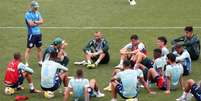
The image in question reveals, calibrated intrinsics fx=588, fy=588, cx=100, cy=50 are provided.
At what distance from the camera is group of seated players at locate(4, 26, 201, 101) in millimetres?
15320

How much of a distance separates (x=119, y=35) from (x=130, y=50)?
471 cm

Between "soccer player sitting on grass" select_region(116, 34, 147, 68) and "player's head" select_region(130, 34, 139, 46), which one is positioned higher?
"player's head" select_region(130, 34, 139, 46)

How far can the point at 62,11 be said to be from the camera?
2772 centimetres

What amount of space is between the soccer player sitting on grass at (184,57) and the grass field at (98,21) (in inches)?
12.2

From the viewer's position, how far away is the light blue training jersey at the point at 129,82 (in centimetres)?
1524

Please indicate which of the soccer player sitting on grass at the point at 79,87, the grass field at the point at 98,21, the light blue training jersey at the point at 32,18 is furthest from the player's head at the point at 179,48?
the light blue training jersey at the point at 32,18

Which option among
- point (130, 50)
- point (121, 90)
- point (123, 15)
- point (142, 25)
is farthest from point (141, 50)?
point (123, 15)

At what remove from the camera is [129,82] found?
1524 centimetres

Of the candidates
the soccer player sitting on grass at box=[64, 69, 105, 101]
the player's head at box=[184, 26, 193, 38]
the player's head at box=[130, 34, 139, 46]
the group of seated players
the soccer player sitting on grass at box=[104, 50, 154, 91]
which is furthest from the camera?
the player's head at box=[184, 26, 193, 38]

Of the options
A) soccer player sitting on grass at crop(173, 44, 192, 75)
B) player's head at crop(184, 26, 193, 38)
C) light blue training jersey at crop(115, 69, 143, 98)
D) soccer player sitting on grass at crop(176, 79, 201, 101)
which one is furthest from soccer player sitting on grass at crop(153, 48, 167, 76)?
player's head at crop(184, 26, 193, 38)

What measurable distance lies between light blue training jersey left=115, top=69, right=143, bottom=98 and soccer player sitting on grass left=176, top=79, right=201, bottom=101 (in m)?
1.37

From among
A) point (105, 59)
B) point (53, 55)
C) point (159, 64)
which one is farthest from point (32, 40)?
point (159, 64)

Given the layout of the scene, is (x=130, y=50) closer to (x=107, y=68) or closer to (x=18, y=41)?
(x=107, y=68)

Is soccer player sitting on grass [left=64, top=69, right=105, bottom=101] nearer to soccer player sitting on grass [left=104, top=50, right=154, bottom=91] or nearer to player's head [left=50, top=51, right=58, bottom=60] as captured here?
player's head [left=50, top=51, right=58, bottom=60]
